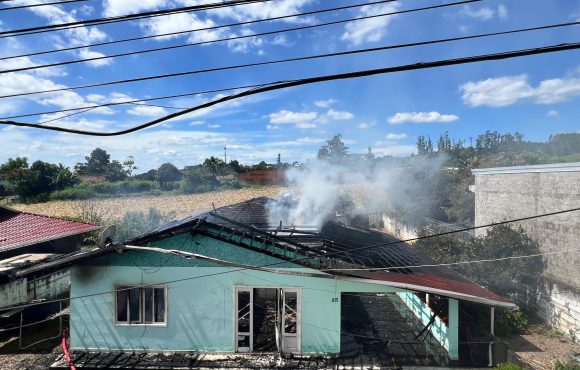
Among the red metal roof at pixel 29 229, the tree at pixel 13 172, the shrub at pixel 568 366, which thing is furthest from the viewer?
the tree at pixel 13 172

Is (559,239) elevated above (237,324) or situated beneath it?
elevated above

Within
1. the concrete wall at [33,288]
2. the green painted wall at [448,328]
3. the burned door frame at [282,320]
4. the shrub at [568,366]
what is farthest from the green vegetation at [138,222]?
the shrub at [568,366]

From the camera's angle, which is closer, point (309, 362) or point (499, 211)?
point (309, 362)

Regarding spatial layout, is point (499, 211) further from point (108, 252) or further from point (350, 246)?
point (108, 252)

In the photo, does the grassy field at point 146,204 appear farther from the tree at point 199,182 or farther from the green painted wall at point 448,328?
the green painted wall at point 448,328

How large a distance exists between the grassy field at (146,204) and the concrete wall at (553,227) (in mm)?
22194

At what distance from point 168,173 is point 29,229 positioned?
1411 inches

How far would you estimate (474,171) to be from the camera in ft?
61.9

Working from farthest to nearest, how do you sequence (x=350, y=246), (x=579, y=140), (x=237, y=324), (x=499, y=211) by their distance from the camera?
(x=579, y=140) → (x=499, y=211) → (x=350, y=246) → (x=237, y=324)

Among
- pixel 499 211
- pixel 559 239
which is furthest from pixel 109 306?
Result: pixel 499 211

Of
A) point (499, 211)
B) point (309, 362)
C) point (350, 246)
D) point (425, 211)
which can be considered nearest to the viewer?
point (309, 362)

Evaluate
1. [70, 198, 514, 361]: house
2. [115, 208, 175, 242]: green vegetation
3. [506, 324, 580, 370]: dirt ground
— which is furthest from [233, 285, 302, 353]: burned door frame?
[115, 208, 175, 242]: green vegetation

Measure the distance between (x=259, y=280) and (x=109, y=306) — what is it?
373 cm

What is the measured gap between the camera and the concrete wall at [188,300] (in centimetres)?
844
